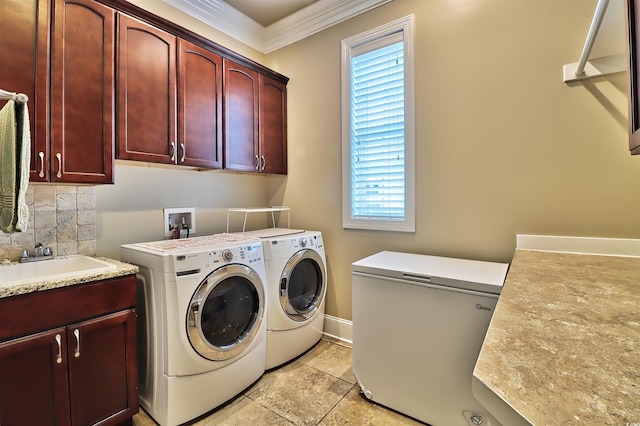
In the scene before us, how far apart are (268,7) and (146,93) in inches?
58.2

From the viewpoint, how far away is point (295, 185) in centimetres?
292

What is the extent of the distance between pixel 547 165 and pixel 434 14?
129 cm

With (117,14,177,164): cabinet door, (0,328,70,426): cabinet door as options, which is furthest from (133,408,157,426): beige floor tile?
A: (117,14,177,164): cabinet door

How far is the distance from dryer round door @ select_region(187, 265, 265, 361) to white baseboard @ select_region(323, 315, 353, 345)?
90cm

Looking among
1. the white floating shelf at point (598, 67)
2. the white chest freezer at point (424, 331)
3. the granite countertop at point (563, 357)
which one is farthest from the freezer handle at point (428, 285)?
the white floating shelf at point (598, 67)

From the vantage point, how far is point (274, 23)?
9.59ft

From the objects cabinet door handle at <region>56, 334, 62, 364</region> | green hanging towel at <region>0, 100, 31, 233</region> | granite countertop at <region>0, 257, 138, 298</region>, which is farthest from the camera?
cabinet door handle at <region>56, 334, 62, 364</region>

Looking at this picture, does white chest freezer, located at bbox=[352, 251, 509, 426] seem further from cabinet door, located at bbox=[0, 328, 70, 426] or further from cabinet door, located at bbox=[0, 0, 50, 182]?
cabinet door, located at bbox=[0, 0, 50, 182]

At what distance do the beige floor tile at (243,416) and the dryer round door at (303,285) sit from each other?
24.6 inches

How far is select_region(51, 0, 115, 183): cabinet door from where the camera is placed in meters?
1.54

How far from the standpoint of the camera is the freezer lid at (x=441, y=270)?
1491mm

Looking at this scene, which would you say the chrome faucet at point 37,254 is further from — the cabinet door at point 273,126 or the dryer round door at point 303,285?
the cabinet door at point 273,126

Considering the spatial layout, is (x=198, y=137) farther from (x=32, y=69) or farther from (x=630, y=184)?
(x=630, y=184)

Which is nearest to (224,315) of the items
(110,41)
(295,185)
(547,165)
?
(295,185)
